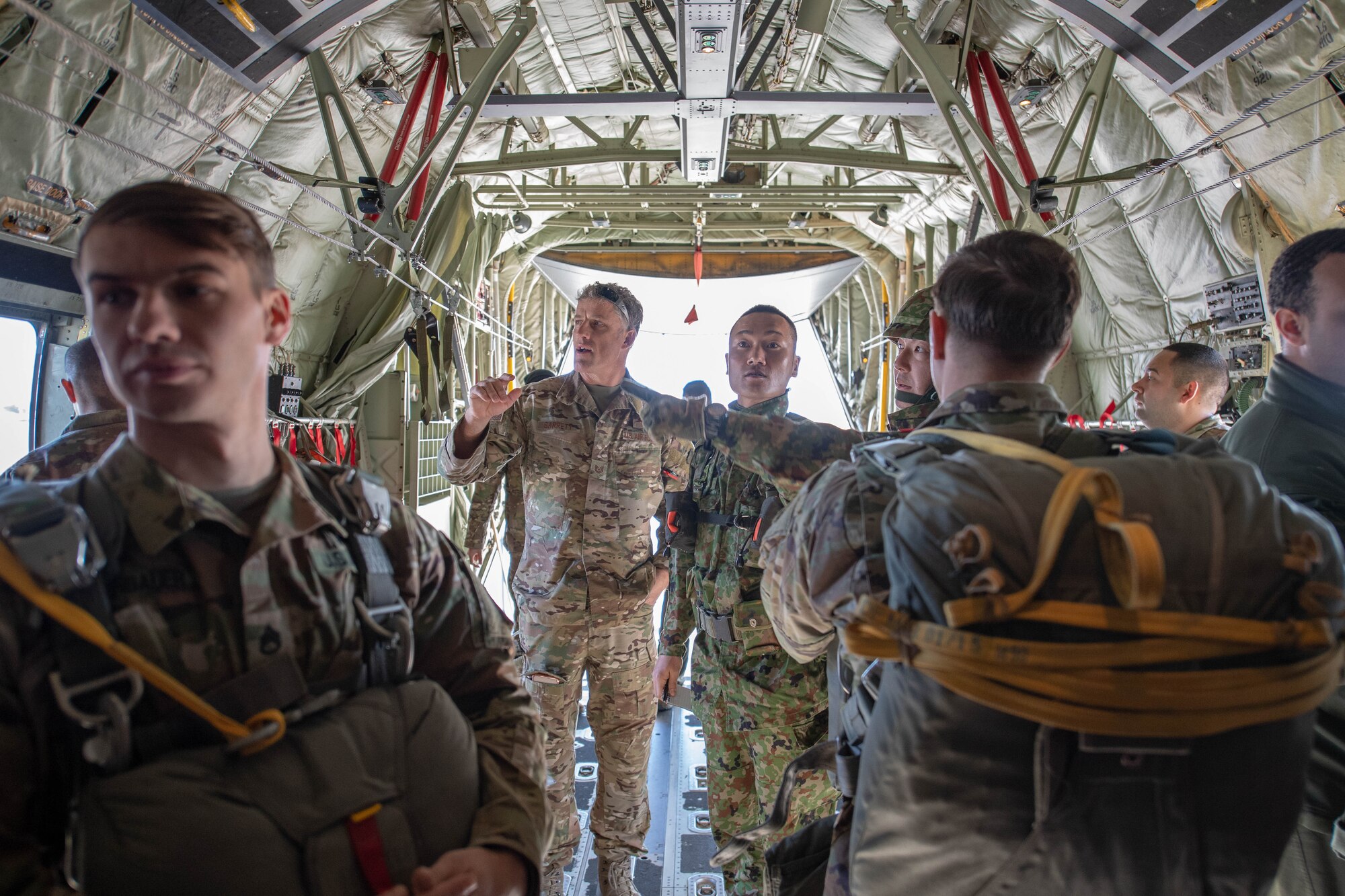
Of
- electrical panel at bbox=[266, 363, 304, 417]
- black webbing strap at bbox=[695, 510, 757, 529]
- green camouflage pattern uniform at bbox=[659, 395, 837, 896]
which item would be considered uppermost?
electrical panel at bbox=[266, 363, 304, 417]

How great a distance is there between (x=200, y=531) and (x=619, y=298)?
7.29 feet

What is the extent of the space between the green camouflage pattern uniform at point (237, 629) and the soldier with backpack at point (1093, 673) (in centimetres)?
60

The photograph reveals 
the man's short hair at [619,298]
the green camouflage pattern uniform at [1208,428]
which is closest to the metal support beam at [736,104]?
the man's short hair at [619,298]

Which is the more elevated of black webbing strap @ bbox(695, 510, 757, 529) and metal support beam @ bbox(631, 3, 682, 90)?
metal support beam @ bbox(631, 3, 682, 90)

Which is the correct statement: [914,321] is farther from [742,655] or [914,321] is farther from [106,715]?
[106,715]

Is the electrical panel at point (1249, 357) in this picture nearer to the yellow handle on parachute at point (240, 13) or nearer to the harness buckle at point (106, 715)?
the harness buckle at point (106, 715)

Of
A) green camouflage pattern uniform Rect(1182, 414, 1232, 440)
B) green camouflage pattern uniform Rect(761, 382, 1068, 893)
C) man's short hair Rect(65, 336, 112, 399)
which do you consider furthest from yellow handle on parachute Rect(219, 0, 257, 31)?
green camouflage pattern uniform Rect(1182, 414, 1232, 440)

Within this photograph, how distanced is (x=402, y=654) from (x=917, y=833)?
836 millimetres

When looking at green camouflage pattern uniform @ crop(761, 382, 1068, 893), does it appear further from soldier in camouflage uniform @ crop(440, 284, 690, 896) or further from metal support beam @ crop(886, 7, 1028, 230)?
metal support beam @ crop(886, 7, 1028, 230)

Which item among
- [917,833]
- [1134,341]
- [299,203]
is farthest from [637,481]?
[1134,341]

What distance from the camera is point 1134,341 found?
4.62m

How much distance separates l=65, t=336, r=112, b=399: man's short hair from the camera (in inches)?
91.4

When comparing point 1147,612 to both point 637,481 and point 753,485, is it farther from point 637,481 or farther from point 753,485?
point 637,481

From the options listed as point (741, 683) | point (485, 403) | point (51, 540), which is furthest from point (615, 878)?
point (51, 540)
